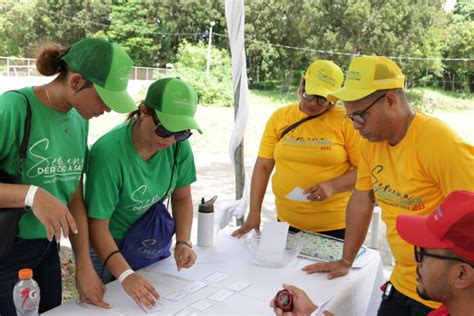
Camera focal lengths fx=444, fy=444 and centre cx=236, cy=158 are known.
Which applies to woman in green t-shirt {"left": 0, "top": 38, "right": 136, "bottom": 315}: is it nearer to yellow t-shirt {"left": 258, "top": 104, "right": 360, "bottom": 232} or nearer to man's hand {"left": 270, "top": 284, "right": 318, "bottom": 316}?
man's hand {"left": 270, "top": 284, "right": 318, "bottom": 316}

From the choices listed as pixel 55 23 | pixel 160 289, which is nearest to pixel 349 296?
pixel 160 289

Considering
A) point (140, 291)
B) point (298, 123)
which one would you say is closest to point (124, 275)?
point (140, 291)

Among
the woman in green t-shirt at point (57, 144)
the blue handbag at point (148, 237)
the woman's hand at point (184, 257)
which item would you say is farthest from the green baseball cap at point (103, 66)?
the woman's hand at point (184, 257)

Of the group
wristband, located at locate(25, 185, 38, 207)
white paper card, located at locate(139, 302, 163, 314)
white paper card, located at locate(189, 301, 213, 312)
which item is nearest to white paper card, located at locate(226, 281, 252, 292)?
white paper card, located at locate(189, 301, 213, 312)

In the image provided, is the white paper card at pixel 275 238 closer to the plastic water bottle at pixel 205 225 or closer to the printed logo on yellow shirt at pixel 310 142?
the plastic water bottle at pixel 205 225

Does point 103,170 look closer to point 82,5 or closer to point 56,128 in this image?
point 56,128

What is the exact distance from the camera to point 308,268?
1717 mm

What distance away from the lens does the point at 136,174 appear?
1493 mm

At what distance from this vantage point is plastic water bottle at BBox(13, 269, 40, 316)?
121cm

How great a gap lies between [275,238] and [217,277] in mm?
286

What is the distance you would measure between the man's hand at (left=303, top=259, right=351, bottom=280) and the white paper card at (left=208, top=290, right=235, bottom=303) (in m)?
0.37

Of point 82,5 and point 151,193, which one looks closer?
point 151,193

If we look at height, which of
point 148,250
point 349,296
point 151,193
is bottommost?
point 349,296

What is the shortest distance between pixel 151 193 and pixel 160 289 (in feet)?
1.07
